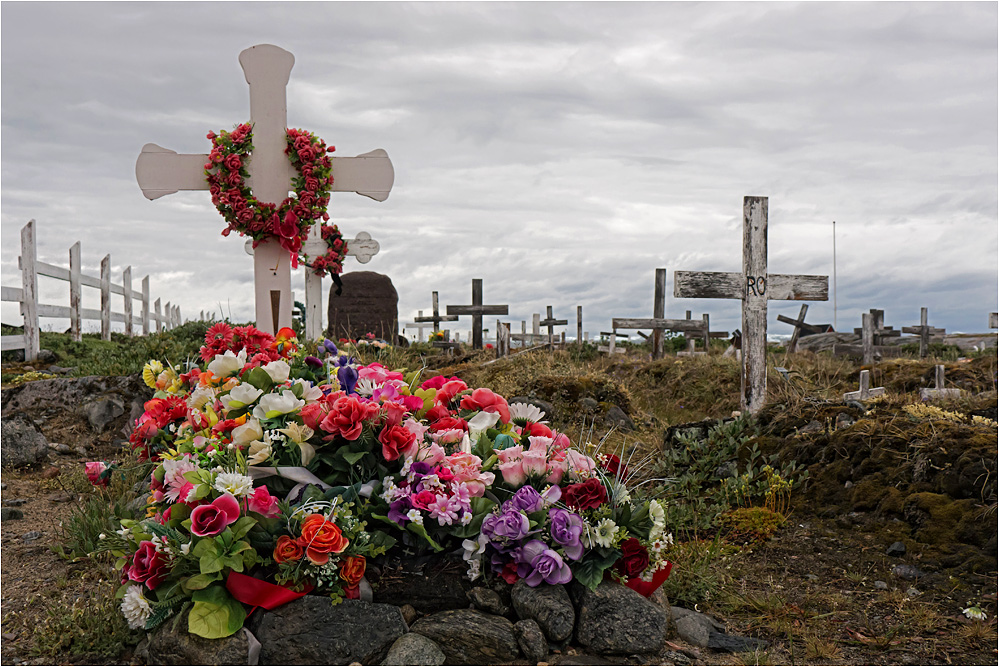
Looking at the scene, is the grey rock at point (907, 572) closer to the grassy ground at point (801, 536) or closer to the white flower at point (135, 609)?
the grassy ground at point (801, 536)

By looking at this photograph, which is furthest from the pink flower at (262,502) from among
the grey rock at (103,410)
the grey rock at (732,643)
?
the grey rock at (103,410)

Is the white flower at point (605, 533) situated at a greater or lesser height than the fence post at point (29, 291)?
lesser

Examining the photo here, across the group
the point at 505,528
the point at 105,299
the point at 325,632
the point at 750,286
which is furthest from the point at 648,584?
the point at 105,299

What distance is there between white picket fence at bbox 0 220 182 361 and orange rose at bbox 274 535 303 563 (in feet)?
40.9

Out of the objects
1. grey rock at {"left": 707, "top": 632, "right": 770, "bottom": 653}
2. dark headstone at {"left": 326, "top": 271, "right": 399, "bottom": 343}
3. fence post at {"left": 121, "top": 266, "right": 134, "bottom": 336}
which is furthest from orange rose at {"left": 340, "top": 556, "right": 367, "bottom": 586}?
fence post at {"left": 121, "top": 266, "right": 134, "bottom": 336}

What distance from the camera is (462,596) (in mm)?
3326

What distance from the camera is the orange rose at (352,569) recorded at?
3.18 meters

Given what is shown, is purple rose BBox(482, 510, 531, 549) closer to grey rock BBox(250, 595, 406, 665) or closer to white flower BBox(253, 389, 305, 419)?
grey rock BBox(250, 595, 406, 665)

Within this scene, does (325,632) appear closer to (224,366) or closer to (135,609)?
(135,609)

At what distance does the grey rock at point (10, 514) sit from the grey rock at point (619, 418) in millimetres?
5872

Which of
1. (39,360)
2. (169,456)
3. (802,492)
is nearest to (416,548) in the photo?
(169,456)

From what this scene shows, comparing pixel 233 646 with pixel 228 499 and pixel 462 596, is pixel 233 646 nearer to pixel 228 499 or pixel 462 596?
pixel 228 499

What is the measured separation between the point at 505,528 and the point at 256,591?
3.52ft

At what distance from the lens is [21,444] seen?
682 cm
